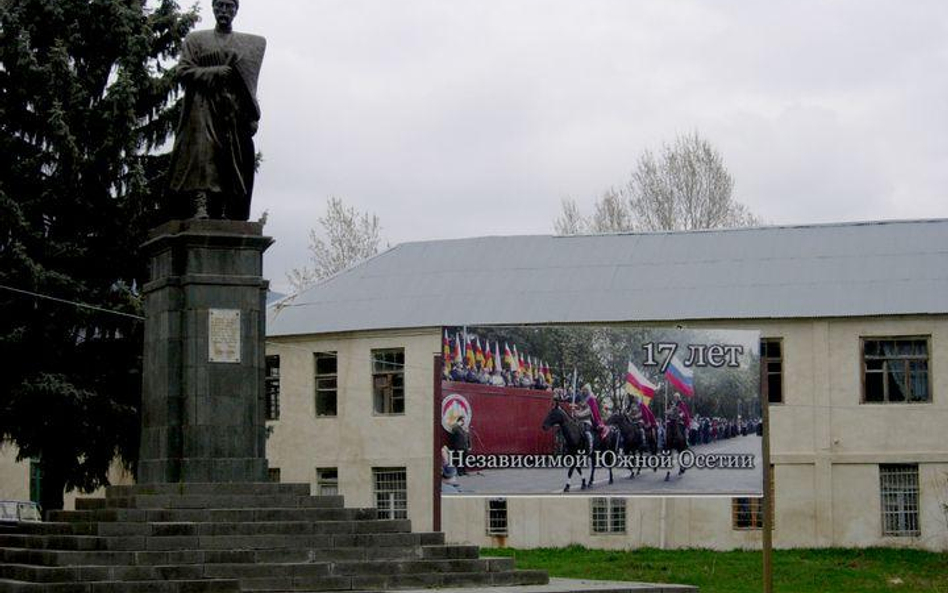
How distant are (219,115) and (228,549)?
18.3 ft

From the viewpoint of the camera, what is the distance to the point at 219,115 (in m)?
21.6

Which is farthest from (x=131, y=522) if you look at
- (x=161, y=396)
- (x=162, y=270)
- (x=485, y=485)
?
(x=485, y=485)

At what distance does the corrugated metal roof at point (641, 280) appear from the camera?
131ft

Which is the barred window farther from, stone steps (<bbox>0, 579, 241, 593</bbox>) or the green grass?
stone steps (<bbox>0, 579, 241, 593</bbox>)

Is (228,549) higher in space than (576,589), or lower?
higher

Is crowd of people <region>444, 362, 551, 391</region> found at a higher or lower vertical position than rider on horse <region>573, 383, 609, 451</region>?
higher

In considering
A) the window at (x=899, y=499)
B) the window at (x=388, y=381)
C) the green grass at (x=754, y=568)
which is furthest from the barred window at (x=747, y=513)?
the window at (x=388, y=381)

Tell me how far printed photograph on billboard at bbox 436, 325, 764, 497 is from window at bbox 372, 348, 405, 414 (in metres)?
5.30

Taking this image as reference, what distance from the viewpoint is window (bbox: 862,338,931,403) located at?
129 ft

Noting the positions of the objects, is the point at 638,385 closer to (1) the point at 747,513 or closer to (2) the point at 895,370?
(1) the point at 747,513

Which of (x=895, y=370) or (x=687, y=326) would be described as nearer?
(x=895, y=370)

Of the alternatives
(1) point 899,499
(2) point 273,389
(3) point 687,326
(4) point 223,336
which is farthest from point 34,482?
(4) point 223,336

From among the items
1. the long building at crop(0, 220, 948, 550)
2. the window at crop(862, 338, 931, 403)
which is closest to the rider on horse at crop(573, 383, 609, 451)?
the long building at crop(0, 220, 948, 550)

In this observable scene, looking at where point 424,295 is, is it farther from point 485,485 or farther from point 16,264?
point 16,264
